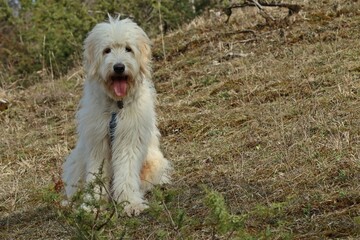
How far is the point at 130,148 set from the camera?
5.32 meters

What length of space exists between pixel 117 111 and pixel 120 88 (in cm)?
20

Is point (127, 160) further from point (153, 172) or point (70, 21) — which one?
point (70, 21)

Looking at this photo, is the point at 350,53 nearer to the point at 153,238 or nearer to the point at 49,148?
the point at 49,148

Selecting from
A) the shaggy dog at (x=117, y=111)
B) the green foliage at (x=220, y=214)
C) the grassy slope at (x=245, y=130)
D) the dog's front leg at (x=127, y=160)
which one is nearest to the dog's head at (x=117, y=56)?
the shaggy dog at (x=117, y=111)

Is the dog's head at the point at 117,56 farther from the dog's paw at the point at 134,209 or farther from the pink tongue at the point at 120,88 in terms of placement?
the dog's paw at the point at 134,209

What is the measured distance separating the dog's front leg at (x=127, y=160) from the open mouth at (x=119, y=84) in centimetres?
24

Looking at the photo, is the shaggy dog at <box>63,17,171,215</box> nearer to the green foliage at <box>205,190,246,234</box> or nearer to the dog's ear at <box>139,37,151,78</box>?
the dog's ear at <box>139,37,151,78</box>

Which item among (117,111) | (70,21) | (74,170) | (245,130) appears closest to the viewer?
(117,111)

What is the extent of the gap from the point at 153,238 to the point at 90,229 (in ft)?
2.70

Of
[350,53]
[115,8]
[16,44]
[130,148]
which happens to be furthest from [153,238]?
[16,44]

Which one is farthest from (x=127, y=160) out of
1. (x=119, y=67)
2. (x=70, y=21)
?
(x=70, y=21)

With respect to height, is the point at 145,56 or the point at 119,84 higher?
the point at 145,56

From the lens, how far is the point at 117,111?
5.40 m

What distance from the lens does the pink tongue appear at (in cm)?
534
